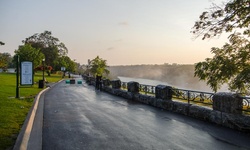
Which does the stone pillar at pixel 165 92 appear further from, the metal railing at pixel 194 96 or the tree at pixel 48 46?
the tree at pixel 48 46

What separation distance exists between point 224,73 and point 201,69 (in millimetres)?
1710

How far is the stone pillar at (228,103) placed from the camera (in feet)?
25.3

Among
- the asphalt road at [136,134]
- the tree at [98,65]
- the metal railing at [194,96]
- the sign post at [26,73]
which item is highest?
the tree at [98,65]

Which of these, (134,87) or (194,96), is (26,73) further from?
(194,96)

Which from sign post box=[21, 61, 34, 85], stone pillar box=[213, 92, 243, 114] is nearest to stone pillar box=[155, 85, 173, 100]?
stone pillar box=[213, 92, 243, 114]

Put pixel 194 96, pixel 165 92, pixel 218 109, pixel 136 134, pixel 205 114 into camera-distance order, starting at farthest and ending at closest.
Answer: pixel 165 92 < pixel 194 96 < pixel 205 114 < pixel 218 109 < pixel 136 134

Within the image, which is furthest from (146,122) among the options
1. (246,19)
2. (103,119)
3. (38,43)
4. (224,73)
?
(38,43)

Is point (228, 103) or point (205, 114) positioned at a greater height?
point (228, 103)

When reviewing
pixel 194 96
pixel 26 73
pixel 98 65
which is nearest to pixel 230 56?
pixel 194 96

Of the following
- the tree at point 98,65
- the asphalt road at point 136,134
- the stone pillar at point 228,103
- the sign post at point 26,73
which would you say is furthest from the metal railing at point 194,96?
the tree at point 98,65

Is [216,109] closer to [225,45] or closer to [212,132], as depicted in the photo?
[212,132]

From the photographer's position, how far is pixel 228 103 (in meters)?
7.95

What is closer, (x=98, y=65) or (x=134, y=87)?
(x=134, y=87)

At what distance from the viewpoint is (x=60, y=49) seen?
376ft
